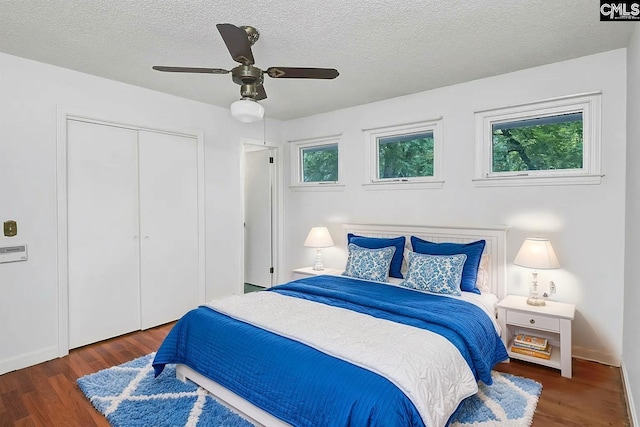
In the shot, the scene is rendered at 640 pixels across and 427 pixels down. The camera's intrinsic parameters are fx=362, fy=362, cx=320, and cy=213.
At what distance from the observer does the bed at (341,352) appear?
5.42 feet

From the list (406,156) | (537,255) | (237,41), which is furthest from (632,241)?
(237,41)

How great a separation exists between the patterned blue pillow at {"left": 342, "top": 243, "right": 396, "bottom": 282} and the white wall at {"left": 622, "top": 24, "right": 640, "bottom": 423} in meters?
1.75

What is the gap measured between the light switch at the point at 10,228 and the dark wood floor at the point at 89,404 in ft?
3.58

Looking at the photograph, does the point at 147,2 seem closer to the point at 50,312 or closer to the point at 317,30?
the point at 317,30

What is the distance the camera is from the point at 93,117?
10.8ft

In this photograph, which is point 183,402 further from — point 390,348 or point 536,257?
point 536,257

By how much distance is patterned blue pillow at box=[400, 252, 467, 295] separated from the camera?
2916 mm

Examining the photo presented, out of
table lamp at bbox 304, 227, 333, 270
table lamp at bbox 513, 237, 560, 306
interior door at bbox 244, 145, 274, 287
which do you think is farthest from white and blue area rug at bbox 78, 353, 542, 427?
interior door at bbox 244, 145, 274, 287

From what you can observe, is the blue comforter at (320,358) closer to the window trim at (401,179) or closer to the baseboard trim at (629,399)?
the baseboard trim at (629,399)

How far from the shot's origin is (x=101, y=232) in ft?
11.2

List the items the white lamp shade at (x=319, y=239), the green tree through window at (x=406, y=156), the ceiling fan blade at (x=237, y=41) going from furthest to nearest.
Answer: the white lamp shade at (x=319, y=239)
the green tree through window at (x=406, y=156)
the ceiling fan blade at (x=237, y=41)

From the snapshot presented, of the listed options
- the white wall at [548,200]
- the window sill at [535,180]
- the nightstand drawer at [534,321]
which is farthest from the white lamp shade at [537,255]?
the window sill at [535,180]

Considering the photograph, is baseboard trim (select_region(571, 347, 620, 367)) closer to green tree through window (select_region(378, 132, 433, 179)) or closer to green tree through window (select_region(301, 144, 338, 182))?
green tree through window (select_region(378, 132, 433, 179))

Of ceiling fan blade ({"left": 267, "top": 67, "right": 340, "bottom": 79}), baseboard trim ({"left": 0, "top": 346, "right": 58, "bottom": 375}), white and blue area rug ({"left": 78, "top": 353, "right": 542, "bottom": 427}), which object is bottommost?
white and blue area rug ({"left": 78, "top": 353, "right": 542, "bottom": 427})
